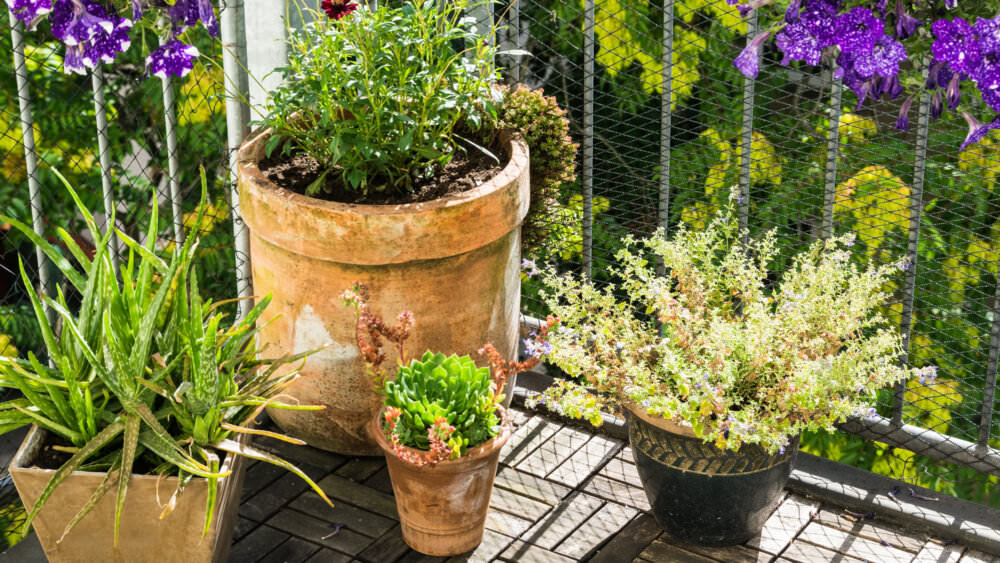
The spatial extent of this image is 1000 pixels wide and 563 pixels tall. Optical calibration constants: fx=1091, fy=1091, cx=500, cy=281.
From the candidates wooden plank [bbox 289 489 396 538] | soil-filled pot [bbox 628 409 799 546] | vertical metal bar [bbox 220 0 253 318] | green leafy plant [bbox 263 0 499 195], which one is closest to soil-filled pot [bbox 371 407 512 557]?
wooden plank [bbox 289 489 396 538]

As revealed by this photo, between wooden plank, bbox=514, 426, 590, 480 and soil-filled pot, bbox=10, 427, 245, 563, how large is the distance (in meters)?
Answer: 0.91

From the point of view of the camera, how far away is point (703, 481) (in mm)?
2551

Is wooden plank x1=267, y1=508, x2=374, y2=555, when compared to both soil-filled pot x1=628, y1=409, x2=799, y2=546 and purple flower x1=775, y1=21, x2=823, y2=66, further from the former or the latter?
purple flower x1=775, y1=21, x2=823, y2=66

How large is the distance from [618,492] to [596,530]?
0.18 meters

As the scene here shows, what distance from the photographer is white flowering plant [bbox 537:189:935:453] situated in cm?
243

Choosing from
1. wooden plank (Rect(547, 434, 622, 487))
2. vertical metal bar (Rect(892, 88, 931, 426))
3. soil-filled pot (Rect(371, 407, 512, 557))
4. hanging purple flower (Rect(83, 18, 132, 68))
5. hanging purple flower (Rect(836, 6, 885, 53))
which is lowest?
wooden plank (Rect(547, 434, 622, 487))

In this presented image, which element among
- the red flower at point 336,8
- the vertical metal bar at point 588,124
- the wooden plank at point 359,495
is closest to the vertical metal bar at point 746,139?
the vertical metal bar at point 588,124

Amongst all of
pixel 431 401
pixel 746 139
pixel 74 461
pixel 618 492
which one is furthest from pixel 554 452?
pixel 74 461

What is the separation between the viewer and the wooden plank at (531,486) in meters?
2.91

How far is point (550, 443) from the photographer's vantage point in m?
3.14

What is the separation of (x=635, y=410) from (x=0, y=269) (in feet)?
8.50

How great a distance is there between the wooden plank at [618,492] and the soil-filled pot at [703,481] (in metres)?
0.18

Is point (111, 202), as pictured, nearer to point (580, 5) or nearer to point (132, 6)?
point (132, 6)

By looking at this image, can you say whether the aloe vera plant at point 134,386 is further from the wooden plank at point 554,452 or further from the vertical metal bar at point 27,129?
the wooden plank at point 554,452
